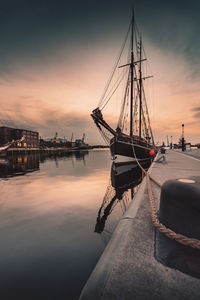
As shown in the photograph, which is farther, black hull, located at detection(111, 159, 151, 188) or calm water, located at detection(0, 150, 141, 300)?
black hull, located at detection(111, 159, 151, 188)

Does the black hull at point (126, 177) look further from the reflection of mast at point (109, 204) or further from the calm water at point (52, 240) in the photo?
the calm water at point (52, 240)

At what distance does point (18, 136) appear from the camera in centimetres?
8544

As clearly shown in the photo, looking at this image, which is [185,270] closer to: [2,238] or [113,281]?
[113,281]

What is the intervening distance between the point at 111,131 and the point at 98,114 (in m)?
2.85

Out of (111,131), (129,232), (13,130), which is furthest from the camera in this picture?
(13,130)

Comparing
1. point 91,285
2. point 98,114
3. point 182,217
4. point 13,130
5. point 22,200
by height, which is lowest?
point 22,200

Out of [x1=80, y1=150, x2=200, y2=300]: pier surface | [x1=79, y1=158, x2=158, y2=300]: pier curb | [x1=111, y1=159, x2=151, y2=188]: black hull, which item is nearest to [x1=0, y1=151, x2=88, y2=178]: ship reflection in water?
[x1=111, y1=159, x2=151, y2=188]: black hull

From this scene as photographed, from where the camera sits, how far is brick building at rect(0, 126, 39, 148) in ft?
261

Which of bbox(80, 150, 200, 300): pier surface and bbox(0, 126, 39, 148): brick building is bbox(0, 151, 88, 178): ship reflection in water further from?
bbox(0, 126, 39, 148): brick building

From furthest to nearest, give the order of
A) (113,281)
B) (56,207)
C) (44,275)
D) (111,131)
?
(111,131) < (56,207) < (44,275) < (113,281)

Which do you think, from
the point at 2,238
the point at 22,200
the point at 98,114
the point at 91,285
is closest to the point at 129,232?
the point at 91,285

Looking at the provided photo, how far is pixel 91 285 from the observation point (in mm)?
1359

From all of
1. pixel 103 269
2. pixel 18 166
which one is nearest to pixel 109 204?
pixel 103 269

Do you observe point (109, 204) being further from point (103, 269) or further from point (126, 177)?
point (126, 177)
